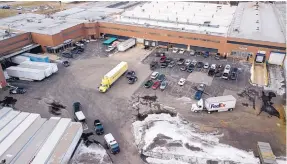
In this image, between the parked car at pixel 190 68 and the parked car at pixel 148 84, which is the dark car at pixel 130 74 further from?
the parked car at pixel 190 68

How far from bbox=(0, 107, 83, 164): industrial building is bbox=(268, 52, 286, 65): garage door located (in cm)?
4172

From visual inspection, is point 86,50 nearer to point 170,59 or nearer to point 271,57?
point 170,59

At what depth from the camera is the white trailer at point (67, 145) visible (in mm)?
24391

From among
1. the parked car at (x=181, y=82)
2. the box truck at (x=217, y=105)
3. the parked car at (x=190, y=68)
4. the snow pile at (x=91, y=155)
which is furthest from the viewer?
the parked car at (x=190, y=68)

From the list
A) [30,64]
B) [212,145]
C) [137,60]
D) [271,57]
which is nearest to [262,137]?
[212,145]

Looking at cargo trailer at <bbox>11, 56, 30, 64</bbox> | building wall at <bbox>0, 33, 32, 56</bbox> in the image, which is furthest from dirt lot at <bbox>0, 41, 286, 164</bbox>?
building wall at <bbox>0, 33, 32, 56</bbox>

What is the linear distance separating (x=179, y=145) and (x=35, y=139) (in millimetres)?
16669

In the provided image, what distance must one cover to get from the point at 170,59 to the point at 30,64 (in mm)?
28338

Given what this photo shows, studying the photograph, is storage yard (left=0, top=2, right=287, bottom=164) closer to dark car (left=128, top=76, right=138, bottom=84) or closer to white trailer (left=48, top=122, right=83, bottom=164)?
white trailer (left=48, top=122, right=83, bottom=164)

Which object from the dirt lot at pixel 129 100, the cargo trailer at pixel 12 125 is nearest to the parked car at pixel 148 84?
the dirt lot at pixel 129 100

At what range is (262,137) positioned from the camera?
29984 mm

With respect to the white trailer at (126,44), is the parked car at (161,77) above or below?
below

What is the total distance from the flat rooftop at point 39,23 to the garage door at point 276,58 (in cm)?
4672

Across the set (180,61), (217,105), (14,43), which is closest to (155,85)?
(217,105)
